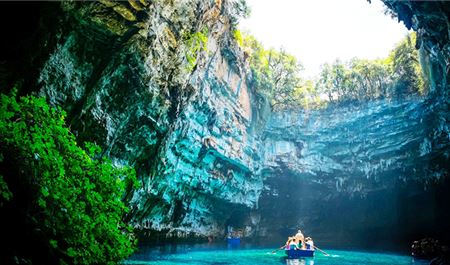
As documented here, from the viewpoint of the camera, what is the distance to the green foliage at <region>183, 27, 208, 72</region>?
15.6m

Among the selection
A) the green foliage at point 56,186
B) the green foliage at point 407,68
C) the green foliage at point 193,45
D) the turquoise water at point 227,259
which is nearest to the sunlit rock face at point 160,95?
Answer: the green foliage at point 193,45

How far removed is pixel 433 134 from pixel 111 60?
74.3ft

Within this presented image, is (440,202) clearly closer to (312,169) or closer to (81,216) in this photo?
(312,169)

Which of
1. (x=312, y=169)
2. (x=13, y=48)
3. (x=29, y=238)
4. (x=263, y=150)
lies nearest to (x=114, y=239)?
(x=29, y=238)

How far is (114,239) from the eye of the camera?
7.16 m

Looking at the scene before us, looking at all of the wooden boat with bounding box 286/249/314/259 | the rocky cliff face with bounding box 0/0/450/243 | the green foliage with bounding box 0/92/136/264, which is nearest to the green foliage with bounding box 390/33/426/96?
the rocky cliff face with bounding box 0/0/450/243

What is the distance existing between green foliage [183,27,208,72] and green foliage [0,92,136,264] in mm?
9478

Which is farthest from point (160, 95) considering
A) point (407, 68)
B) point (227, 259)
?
point (407, 68)

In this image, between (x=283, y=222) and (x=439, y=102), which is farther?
(x=283, y=222)

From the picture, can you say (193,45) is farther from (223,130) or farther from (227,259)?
(227,259)

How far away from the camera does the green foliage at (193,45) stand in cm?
1561

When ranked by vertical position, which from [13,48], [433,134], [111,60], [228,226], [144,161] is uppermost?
[433,134]

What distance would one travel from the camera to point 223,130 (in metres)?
24.5

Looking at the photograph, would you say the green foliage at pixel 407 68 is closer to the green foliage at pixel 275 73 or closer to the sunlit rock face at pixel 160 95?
the green foliage at pixel 275 73
